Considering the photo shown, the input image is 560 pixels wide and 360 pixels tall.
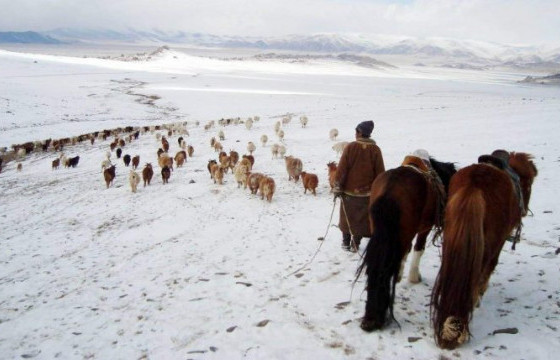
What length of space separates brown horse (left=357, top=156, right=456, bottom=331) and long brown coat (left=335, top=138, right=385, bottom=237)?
1.59 meters

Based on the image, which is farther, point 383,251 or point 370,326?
point 370,326

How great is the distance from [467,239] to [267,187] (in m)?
7.01

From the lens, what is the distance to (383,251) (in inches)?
156

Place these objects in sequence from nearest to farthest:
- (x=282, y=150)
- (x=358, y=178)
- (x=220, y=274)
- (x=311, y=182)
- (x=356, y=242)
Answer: (x=358, y=178) → (x=220, y=274) → (x=356, y=242) → (x=311, y=182) → (x=282, y=150)

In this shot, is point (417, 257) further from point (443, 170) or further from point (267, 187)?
point (267, 187)

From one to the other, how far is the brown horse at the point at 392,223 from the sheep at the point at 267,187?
603 centimetres

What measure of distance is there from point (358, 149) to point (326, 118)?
2185 centimetres

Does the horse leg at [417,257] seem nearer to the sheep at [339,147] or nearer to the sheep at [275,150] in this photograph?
the sheep at [339,147]

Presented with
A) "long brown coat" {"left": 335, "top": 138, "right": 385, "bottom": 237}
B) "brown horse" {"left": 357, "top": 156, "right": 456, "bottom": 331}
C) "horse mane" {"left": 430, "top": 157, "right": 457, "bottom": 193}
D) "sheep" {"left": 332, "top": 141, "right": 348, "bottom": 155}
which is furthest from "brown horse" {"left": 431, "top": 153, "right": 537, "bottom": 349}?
"sheep" {"left": 332, "top": 141, "right": 348, "bottom": 155}

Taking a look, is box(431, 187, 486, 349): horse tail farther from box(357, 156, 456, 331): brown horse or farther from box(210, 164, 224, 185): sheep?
box(210, 164, 224, 185): sheep

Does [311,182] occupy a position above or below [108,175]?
above

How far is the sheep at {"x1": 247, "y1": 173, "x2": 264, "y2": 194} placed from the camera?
10.9 meters

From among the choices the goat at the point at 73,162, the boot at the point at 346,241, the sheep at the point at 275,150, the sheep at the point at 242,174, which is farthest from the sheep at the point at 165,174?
the boot at the point at 346,241

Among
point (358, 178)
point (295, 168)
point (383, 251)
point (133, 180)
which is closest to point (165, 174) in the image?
point (133, 180)
